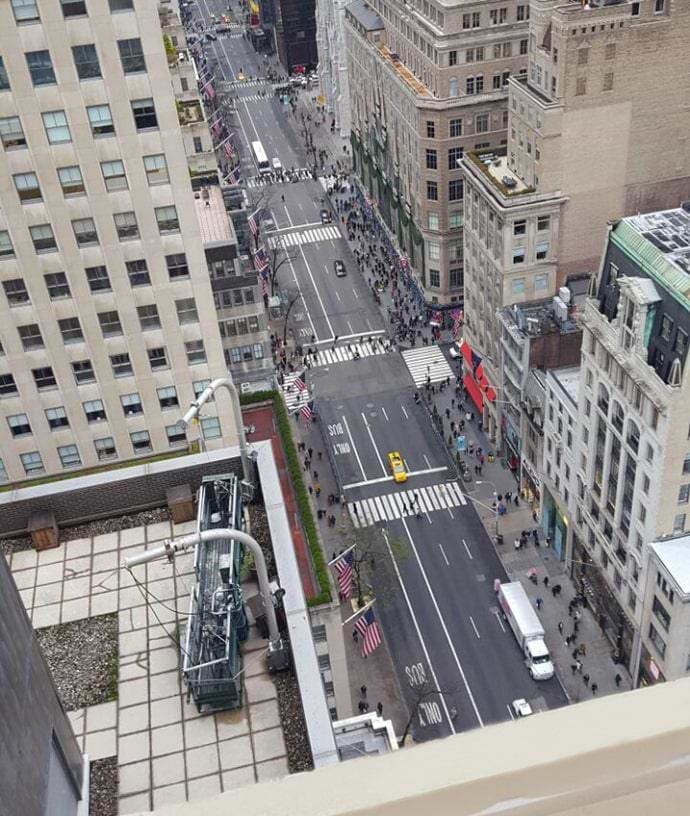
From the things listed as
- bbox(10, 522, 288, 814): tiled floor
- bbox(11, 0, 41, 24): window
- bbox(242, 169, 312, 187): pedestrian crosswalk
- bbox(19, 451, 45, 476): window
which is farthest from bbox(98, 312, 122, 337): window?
bbox(242, 169, 312, 187): pedestrian crosswalk

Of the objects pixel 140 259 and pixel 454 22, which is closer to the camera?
pixel 140 259

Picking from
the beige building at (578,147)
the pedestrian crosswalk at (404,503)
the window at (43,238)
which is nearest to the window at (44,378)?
the window at (43,238)

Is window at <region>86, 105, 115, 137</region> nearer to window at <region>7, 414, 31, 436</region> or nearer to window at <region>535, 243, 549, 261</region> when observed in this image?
window at <region>7, 414, 31, 436</region>

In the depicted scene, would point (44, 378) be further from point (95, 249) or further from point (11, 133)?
point (11, 133)

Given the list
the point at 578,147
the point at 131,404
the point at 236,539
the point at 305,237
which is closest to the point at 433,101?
the point at 578,147

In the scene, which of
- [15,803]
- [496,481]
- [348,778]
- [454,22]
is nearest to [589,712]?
[348,778]

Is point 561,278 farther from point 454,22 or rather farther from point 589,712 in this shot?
point 589,712

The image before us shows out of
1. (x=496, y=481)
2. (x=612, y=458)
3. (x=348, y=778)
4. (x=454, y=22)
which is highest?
(x=348, y=778)
